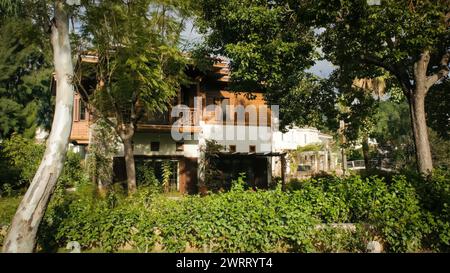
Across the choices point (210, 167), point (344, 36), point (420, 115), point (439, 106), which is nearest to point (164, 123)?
point (210, 167)

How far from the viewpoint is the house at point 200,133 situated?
69.2ft

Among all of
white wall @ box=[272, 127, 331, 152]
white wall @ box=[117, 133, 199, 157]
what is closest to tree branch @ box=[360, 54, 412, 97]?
white wall @ box=[117, 133, 199, 157]

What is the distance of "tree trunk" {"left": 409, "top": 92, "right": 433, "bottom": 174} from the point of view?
11.8 metres

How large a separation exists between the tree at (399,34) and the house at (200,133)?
807 centimetres

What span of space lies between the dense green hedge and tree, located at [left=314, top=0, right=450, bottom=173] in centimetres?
202

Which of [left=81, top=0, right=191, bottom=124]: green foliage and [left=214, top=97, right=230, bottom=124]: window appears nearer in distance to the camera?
[left=81, top=0, right=191, bottom=124]: green foliage

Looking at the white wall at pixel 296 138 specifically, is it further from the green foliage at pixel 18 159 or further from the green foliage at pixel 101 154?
the green foliage at pixel 18 159

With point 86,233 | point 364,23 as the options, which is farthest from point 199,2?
point 86,233

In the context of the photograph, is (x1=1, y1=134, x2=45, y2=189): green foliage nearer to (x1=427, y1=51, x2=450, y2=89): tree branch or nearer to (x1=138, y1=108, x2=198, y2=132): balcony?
(x1=138, y1=108, x2=198, y2=132): balcony

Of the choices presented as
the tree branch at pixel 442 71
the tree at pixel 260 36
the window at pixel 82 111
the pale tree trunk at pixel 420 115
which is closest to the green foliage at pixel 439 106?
the tree branch at pixel 442 71

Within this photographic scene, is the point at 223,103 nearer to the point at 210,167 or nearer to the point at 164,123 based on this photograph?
the point at 164,123

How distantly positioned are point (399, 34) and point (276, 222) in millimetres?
7315

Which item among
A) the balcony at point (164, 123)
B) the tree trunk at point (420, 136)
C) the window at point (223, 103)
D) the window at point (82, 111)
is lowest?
the tree trunk at point (420, 136)

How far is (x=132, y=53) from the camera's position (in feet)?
46.1
